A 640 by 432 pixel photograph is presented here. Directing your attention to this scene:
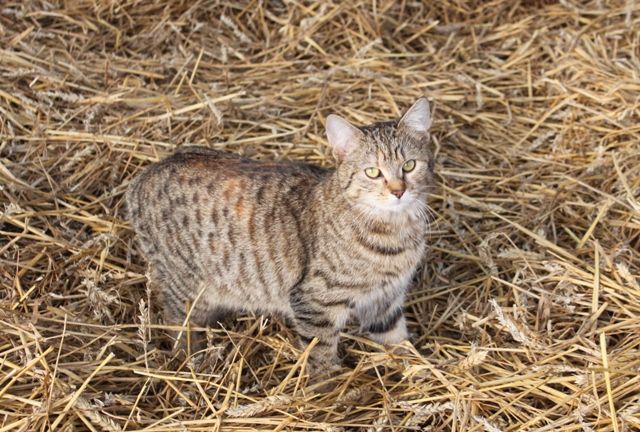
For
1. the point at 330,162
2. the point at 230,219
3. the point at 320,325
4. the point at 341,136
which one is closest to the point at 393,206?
the point at 341,136

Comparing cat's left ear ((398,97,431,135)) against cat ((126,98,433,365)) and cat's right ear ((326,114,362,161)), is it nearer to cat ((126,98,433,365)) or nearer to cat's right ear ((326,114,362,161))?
cat ((126,98,433,365))

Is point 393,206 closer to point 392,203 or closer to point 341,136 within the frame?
point 392,203

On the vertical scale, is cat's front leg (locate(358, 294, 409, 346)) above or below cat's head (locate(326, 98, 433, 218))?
below

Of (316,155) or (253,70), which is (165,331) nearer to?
(316,155)

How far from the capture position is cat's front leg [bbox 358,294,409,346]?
12.0 ft

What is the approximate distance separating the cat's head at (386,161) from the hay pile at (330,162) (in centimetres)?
69

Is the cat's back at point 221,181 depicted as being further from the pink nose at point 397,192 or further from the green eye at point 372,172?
the pink nose at point 397,192

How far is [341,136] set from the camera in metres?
3.45

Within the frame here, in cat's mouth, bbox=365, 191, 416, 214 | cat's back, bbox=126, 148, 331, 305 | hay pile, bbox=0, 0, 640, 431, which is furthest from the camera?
cat's back, bbox=126, 148, 331, 305

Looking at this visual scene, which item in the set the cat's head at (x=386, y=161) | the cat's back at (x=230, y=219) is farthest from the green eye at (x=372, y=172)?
the cat's back at (x=230, y=219)

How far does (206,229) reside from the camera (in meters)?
3.62

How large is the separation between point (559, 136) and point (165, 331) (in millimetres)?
2577

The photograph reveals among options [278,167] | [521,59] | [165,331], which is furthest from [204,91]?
[521,59]

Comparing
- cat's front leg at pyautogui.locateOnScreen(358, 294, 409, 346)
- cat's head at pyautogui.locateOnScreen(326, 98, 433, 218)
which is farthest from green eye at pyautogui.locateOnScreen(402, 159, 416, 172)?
cat's front leg at pyautogui.locateOnScreen(358, 294, 409, 346)
